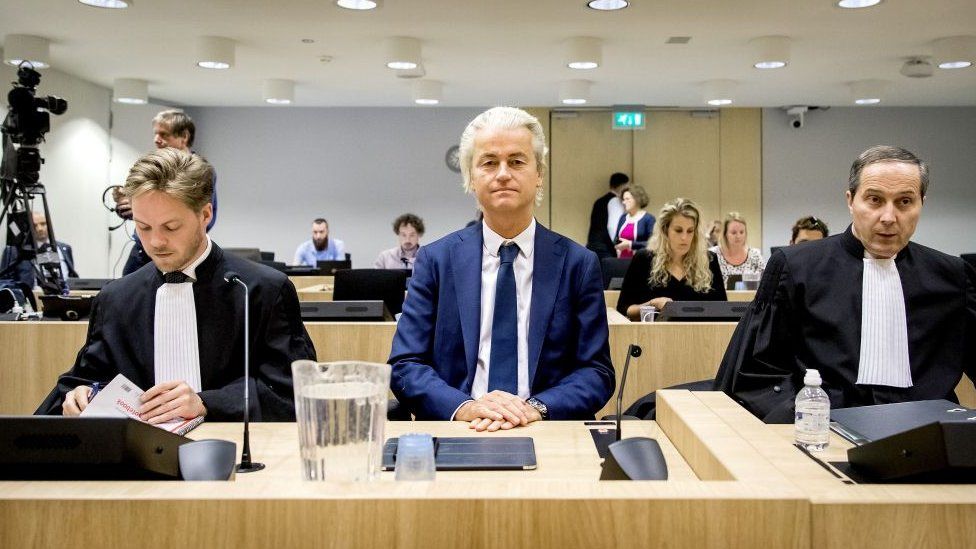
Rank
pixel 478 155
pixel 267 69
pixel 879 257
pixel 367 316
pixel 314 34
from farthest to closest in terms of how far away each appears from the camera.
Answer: pixel 267 69 → pixel 314 34 → pixel 367 316 → pixel 879 257 → pixel 478 155

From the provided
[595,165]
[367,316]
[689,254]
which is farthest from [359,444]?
[595,165]

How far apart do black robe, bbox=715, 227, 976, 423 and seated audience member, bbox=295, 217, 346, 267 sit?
833 centimetres

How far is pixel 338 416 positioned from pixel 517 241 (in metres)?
1.12

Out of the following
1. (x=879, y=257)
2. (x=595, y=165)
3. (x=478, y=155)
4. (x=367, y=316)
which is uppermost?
(x=595, y=165)

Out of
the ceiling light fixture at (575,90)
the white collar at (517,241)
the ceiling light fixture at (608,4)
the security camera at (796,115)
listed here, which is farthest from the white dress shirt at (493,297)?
the security camera at (796,115)

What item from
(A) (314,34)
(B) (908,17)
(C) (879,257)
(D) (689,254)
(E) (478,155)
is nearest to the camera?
(E) (478,155)

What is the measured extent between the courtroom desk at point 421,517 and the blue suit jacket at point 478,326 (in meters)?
1.11

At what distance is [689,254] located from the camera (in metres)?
4.61

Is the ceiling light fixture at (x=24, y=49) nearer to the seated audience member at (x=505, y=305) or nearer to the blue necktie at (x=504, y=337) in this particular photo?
the seated audience member at (x=505, y=305)

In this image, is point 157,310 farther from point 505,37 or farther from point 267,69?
point 267,69

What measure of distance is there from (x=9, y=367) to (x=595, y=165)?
9.55 meters

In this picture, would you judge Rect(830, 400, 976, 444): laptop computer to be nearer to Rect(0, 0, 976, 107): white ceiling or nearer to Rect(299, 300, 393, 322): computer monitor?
Rect(299, 300, 393, 322): computer monitor

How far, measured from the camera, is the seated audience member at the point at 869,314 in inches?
82.6

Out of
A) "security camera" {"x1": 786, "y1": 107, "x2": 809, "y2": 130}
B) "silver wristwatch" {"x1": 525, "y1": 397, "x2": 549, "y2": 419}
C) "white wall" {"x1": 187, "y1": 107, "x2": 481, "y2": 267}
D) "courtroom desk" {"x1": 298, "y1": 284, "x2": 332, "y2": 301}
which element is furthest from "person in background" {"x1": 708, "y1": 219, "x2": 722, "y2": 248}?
"silver wristwatch" {"x1": 525, "y1": 397, "x2": 549, "y2": 419}
